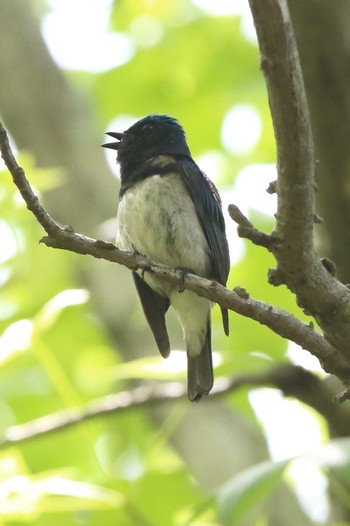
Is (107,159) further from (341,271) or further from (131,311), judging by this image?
(341,271)

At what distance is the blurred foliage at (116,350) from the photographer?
361cm

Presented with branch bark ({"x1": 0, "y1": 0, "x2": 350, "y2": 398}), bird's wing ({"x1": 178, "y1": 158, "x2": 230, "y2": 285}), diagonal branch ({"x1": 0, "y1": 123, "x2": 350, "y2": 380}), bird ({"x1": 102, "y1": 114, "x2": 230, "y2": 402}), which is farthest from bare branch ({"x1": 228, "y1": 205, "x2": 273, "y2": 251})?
bird's wing ({"x1": 178, "y1": 158, "x2": 230, "y2": 285})

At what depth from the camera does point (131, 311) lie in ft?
19.1

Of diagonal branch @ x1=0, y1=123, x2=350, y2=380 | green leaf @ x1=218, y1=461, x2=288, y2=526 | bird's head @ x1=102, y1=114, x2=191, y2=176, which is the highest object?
bird's head @ x1=102, y1=114, x2=191, y2=176

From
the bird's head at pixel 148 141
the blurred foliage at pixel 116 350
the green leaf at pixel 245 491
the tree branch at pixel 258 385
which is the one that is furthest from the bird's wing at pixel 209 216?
the green leaf at pixel 245 491

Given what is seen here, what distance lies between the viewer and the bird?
15.4 ft

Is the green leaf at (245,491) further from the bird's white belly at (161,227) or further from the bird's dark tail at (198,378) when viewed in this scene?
the bird's white belly at (161,227)

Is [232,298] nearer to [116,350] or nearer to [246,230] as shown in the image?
[246,230]

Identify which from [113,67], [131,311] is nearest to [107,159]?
[113,67]

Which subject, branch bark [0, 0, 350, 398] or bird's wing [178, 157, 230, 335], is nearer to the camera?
branch bark [0, 0, 350, 398]

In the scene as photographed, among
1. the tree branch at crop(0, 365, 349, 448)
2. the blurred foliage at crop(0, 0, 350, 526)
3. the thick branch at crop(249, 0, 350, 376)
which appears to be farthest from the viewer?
the tree branch at crop(0, 365, 349, 448)

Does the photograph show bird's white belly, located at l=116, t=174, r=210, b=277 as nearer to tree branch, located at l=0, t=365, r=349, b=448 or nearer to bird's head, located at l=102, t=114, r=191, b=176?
bird's head, located at l=102, t=114, r=191, b=176

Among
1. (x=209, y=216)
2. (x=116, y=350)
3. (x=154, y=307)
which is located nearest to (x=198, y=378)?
(x=154, y=307)

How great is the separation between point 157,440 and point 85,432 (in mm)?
390
